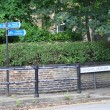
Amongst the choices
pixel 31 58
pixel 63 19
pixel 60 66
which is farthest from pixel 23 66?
pixel 63 19

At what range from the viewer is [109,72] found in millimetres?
18047

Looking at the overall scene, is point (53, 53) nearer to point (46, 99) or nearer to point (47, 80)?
point (47, 80)

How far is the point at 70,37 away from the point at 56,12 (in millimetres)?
1979

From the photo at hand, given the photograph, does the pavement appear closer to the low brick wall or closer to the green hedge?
the low brick wall

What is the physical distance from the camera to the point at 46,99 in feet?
47.8

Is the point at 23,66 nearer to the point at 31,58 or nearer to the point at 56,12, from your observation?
the point at 31,58

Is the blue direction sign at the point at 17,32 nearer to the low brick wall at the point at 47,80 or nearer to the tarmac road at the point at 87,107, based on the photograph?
the low brick wall at the point at 47,80

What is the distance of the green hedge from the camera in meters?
16.6

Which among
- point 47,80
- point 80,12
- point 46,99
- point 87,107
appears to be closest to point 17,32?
point 47,80

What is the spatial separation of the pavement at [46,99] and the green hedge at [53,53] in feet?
5.25

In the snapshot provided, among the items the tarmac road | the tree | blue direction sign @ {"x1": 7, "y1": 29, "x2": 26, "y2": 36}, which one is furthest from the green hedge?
the tarmac road

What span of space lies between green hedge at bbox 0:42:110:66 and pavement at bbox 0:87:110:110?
160cm

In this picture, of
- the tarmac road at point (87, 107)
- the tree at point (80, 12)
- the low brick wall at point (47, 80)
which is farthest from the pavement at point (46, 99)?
the tree at point (80, 12)

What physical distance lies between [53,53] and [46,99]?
9.76ft
